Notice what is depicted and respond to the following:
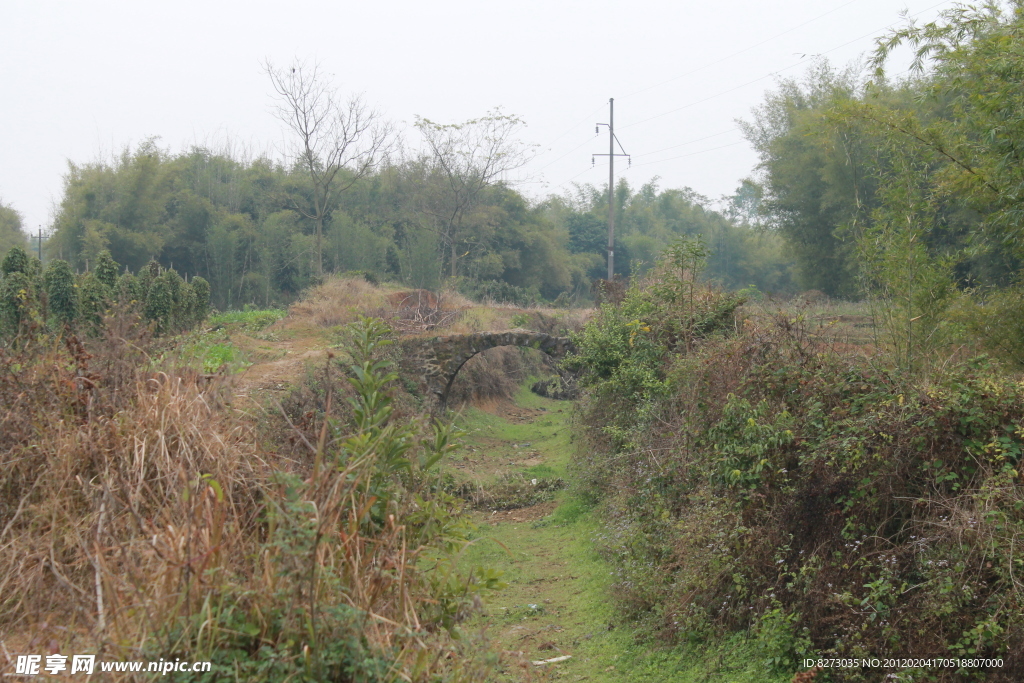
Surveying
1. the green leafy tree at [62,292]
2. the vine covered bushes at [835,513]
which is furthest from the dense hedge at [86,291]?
the vine covered bushes at [835,513]

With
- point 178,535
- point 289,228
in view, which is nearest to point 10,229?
point 289,228

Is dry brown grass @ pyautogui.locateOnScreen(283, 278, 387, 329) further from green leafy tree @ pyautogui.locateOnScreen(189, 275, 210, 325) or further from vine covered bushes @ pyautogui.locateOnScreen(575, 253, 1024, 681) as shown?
vine covered bushes @ pyautogui.locateOnScreen(575, 253, 1024, 681)

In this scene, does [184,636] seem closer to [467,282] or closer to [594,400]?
[594,400]

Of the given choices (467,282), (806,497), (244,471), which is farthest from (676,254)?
(467,282)

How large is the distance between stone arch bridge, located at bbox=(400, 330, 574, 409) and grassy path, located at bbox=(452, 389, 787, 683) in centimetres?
212

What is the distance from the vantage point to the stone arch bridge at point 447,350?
16.0 m

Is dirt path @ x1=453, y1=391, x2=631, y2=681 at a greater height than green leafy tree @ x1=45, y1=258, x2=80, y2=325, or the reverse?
green leafy tree @ x1=45, y1=258, x2=80, y2=325

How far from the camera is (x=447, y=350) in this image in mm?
16875

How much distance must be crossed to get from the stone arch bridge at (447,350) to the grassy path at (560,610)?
2119 mm

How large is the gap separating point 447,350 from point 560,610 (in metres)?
10.0

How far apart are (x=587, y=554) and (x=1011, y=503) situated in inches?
201

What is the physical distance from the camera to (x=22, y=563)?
3.72m

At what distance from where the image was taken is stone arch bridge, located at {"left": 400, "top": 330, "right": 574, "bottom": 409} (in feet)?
52.4

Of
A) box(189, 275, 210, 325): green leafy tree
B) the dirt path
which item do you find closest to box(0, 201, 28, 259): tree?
box(189, 275, 210, 325): green leafy tree
